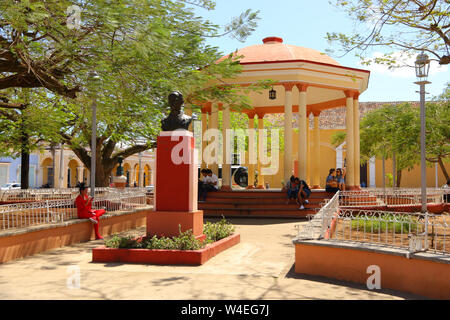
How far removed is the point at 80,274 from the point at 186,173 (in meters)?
2.96

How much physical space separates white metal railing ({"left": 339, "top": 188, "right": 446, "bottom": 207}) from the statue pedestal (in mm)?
8783

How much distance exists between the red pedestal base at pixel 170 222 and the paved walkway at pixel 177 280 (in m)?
0.87

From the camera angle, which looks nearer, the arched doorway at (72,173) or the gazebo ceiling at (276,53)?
the gazebo ceiling at (276,53)

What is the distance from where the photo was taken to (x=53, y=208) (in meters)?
10.4

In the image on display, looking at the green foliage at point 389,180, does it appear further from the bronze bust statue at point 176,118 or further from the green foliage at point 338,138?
the bronze bust statue at point 176,118

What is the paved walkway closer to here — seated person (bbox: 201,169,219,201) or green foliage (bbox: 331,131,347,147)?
seated person (bbox: 201,169,219,201)

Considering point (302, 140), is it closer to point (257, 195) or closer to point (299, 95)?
point (299, 95)

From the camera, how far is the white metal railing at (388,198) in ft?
53.7

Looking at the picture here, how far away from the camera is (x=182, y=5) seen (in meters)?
10.9

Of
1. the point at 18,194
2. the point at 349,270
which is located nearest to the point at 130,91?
the point at 349,270

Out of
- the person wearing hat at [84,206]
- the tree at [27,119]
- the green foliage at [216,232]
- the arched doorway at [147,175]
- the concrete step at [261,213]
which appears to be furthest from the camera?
the arched doorway at [147,175]

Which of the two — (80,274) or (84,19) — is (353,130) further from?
(80,274)

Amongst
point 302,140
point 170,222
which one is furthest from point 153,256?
point 302,140

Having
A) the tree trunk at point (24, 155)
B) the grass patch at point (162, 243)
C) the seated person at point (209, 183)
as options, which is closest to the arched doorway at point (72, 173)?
the tree trunk at point (24, 155)
